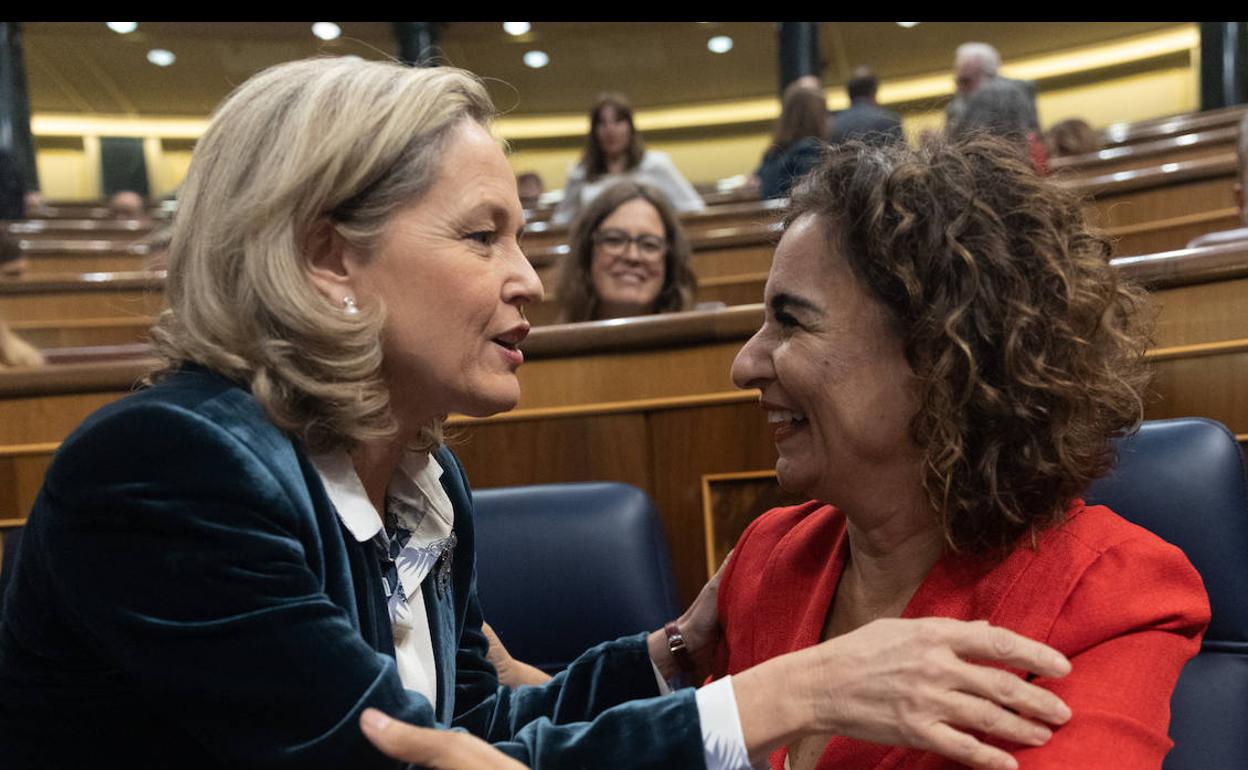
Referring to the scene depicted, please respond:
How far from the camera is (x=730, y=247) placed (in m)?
3.02

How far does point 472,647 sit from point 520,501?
24 cm

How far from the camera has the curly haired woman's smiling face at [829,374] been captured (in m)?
0.82

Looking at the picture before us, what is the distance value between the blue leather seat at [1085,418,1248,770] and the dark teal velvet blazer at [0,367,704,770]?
1.23ft

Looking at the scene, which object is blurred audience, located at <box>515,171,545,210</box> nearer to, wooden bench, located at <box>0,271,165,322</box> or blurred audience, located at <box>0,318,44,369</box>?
wooden bench, located at <box>0,271,165,322</box>

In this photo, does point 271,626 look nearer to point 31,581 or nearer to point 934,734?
point 31,581

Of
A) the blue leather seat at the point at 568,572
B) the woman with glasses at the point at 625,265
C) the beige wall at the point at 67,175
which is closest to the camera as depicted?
the blue leather seat at the point at 568,572

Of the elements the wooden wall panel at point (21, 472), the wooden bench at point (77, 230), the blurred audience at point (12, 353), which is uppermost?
the wooden bench at point (77, 230)

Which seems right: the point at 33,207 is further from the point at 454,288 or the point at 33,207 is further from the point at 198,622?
the point at 198,622

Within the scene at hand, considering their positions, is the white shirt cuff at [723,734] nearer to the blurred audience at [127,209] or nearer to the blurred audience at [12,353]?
the blurred audience at [12,353]

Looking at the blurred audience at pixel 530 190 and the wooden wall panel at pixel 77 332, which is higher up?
the blurred audience at pixel 530 190

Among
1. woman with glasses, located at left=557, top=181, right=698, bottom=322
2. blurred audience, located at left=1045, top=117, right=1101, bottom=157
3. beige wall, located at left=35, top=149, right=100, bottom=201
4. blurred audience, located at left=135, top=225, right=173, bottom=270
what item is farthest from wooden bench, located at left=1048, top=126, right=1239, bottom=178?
beige wall, located at left=35, top=149, right=100, bottom=201

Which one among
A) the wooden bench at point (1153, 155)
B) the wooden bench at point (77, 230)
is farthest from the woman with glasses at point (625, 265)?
the wooden bench at point (77, 230)

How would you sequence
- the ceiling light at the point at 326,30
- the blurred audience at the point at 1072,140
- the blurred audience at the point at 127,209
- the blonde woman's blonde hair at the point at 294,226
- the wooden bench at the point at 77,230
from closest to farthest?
the blonde woman's blonde hair at the point at 294,226 < the blurred audience at the point at 1072,140 < the wooden bench at the point at 77,230 < the blurred audience at the point at 127,209 < the ceiling light at the point at 326,30
